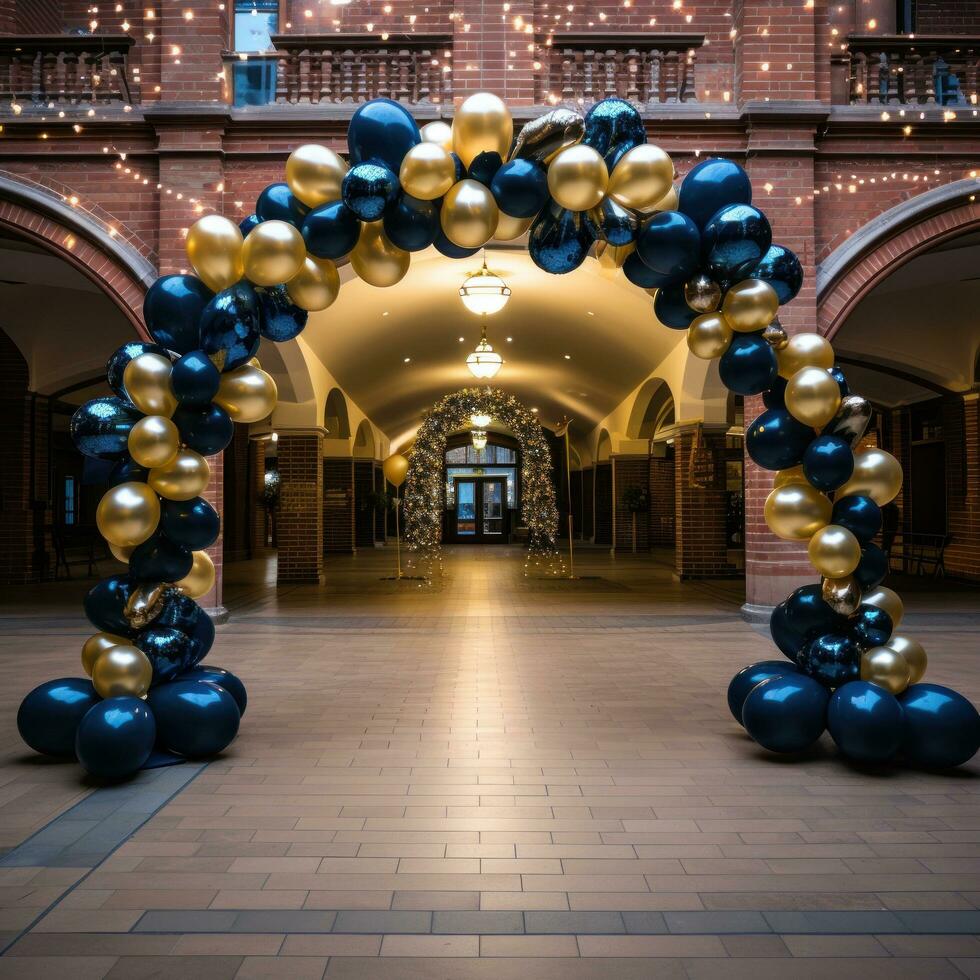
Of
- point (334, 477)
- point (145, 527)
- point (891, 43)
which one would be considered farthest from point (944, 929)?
point (334, 477)

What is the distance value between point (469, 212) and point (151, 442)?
5.66 ft

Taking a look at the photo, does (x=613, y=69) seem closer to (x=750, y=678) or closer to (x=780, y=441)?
(x=780, y=441)

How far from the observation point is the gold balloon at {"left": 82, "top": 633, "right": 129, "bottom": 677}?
172 inches

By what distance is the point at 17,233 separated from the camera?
858cm

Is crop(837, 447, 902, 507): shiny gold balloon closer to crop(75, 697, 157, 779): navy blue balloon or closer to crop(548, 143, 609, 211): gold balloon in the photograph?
crop(548, 143, 609, 211): gold balloon

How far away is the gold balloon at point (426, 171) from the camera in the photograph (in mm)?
4078

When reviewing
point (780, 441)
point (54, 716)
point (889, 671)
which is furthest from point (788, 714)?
point (54, 716)

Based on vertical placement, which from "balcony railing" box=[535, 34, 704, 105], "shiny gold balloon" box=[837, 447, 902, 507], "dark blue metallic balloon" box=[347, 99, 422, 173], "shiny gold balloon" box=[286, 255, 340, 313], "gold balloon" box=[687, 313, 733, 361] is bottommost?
"shiny gold balloon" box=[837, 447, 902, 507]

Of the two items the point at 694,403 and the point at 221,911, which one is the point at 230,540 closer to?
the point at 694,403

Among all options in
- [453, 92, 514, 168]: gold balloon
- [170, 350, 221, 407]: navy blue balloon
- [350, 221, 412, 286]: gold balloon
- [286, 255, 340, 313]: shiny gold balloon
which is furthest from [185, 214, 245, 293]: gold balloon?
[453, 92, 514, 168]: gold balloon

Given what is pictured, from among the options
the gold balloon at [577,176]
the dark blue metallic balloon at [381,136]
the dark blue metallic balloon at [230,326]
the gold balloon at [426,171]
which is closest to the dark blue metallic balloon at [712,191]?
the gold balloon at [577,176]

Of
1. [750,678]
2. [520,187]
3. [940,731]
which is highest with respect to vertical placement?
[520,187]

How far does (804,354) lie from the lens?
4555 millimetres

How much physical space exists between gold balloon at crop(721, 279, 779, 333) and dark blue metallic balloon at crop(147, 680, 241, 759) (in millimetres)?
2938
